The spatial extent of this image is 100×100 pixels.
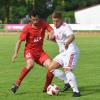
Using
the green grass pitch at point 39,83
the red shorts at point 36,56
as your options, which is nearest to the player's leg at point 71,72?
the green grass pitch at point 39,83

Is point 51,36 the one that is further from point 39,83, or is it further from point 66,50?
point 39,83

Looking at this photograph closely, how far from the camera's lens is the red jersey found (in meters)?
11.8

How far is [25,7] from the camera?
90.6m

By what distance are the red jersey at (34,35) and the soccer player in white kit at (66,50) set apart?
45cm

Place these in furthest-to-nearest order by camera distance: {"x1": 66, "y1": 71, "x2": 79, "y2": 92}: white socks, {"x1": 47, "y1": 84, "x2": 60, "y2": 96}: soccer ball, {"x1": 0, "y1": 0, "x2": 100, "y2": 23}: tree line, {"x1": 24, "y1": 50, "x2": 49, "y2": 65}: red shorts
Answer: {"x1": 0, "y1": 0, "x2": 100, "y2": 23}: tree line < {"x1": 24, "y1": 50, "x2": 49, "y2": 65}: red shorts < {"x1": 47, "y1": 84, "x2": 60, "y2": 96}: soccer ball < {"x1": 66, "y1": 71, "x2": 79, "y2": 92}: white socks

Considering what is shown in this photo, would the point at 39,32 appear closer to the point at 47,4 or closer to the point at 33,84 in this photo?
the point at 33,84

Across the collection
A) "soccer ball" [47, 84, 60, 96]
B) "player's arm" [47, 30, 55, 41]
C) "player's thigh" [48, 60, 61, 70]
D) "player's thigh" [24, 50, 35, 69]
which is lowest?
"soccer ball" [47, 84, 60, 96]

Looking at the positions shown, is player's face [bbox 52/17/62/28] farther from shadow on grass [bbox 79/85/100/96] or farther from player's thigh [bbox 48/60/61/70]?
shadow on grass [bbox 79/85/100/96]

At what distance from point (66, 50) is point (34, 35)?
3.19ft

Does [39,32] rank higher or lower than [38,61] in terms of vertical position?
higher

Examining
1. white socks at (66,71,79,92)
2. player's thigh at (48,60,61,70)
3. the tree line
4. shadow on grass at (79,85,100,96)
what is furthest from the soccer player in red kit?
the tree line

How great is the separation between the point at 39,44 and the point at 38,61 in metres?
0.44

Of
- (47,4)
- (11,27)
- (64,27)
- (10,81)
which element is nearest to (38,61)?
(64,27)

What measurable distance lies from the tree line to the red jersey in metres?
72.5
